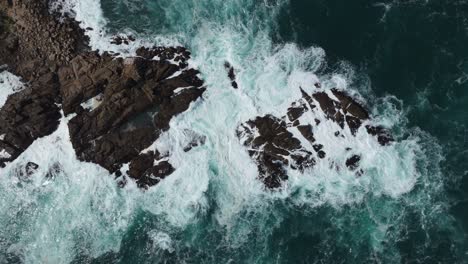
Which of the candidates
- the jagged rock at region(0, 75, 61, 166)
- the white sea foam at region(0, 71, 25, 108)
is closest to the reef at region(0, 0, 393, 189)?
the jagged rock at region(0, 75, 61, 166)

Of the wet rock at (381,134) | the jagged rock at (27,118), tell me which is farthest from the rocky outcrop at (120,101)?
the wet rock at (381,134)

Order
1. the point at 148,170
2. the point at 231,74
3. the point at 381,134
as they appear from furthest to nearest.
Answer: the point at 231,74 → the point at 148,170 → the point at 381,134

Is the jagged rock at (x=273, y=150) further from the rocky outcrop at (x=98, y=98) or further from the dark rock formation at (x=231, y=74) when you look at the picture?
the rocky outcrop at (x=98, y=98)

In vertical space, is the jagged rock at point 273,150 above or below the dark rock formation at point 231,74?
below

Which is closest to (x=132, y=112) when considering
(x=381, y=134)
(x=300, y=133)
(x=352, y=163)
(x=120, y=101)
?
(x=120, y=101)

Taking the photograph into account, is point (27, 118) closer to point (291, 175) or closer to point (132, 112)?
point (132, 112)
